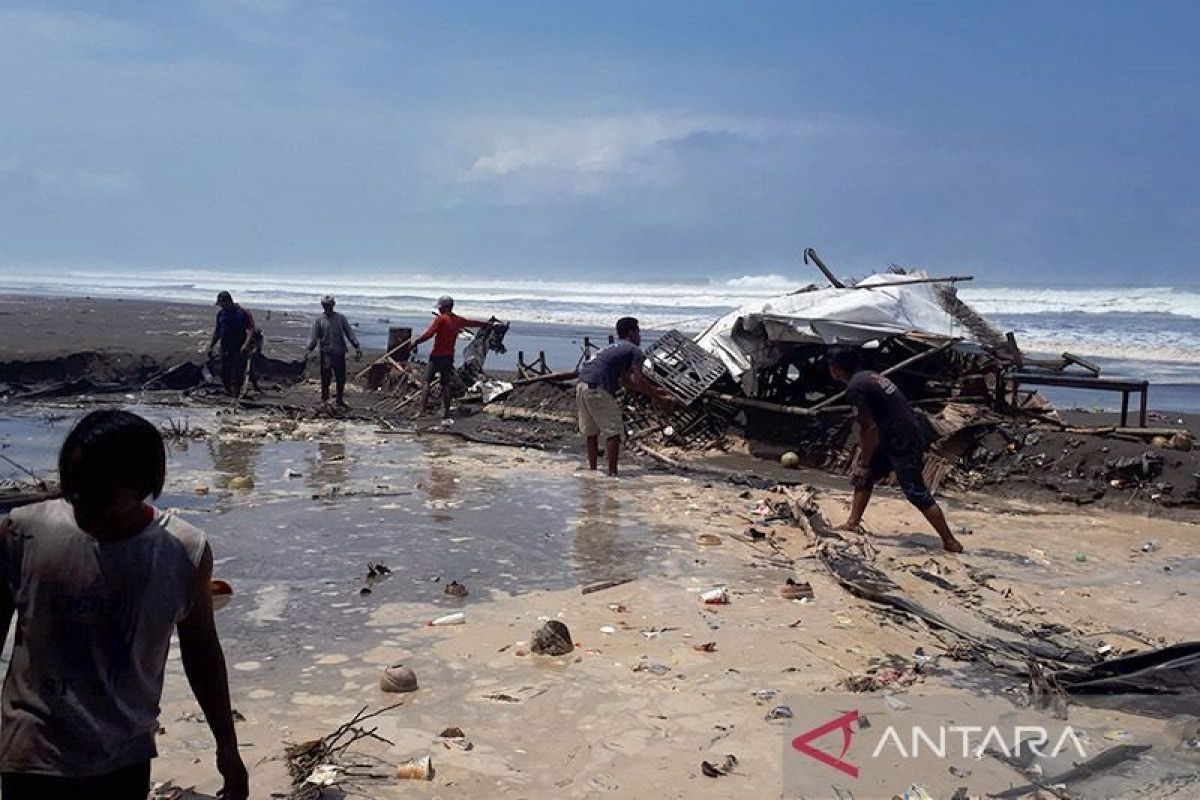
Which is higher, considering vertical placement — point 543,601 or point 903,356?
point 903,356

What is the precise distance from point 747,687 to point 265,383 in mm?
14965

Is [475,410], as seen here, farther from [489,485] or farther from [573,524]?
[573,524]

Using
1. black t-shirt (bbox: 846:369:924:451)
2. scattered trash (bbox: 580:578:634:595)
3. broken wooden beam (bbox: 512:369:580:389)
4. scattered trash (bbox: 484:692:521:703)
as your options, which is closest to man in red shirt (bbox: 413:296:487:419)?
broken wooden beam (bbox: 512:369:580:389)

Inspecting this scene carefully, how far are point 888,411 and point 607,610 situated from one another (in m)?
3.27

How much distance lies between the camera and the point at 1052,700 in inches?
186

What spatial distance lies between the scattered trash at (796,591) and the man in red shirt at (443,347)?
8.60 meters

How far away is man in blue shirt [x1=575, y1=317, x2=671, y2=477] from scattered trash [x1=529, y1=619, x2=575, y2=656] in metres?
5.47

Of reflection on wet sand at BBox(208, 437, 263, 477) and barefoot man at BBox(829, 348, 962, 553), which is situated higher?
barefoot man at BBox(829, 348, 962, 553)

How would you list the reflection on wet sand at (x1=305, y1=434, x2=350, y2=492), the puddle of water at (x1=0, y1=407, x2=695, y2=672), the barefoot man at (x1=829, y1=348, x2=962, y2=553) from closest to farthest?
the puddle of water at (x1=0, y1=407, x2=695, y2=672)
the barefoot man at (x1=829, y1=348, x2=962, y2=553)
the reflection on wet sand at (x1=305, y1=434, x2=350, y2=492)

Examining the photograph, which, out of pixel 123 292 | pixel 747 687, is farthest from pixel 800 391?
pixel 123 292

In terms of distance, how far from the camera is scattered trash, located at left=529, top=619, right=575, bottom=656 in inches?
212

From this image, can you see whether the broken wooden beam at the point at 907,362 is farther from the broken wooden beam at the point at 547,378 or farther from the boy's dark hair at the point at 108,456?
the boy's dark hair at the point at 108,456

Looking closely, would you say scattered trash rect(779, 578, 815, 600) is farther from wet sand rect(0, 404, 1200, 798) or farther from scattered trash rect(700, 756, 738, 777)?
scattered trash rect(700, 756, 738, 777)

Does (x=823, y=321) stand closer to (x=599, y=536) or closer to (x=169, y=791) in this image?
(x=599, y=536)
